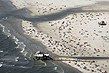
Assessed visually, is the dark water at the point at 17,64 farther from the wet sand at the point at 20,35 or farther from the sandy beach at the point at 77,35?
the sandy beach at the point at 77,35

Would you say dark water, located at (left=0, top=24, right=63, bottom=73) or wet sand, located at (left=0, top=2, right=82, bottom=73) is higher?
wet sand, located at (left=0, top=2, right=82, bottom=73)

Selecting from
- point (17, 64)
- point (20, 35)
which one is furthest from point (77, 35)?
point (17, 64)

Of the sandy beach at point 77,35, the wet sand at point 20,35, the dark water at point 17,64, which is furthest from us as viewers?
the wet sand at point 20,35

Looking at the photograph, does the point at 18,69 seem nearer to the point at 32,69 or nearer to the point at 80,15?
the point at 32,69

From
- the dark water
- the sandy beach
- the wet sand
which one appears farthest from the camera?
the wet sand

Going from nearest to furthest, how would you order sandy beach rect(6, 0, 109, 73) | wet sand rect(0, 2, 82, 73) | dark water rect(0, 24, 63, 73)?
dark water rect(0, 24, 63, 73) < sandy beach rect(6, 0, 109, 73) < wet sand rect(0, 2, 82, 73)

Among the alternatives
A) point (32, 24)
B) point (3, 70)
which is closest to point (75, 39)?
point (32, 24)

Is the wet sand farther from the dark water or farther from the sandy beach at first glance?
the dark water

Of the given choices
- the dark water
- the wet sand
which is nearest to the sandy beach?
the wet sand

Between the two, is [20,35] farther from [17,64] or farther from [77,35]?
[17,64]

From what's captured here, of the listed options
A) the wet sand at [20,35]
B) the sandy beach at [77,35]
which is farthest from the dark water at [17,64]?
the sandy beach at [77,35]
